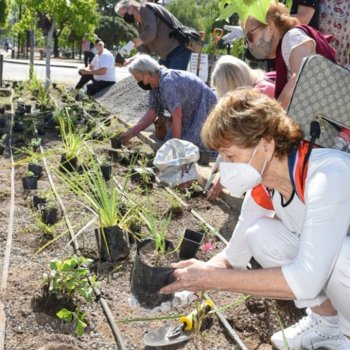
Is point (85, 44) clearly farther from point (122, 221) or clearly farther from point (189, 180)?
point (122, 221)

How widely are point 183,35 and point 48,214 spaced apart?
292 cm

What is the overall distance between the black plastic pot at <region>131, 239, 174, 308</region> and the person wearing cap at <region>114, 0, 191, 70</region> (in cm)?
370

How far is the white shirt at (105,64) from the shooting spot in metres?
9.05

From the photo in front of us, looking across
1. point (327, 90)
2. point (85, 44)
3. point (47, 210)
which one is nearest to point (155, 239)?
point (327, 90)

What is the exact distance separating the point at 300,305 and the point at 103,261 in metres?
1.20

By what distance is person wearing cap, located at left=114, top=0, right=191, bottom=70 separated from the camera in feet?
17.1

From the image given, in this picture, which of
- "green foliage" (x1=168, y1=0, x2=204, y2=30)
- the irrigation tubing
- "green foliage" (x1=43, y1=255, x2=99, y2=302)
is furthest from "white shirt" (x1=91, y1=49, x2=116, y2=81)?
"green foliage" (x1=168, y1=0, x2=204, y2=30)

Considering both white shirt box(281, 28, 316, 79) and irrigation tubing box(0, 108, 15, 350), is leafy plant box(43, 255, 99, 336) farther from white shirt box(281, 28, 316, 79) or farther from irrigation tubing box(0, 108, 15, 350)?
white shirt box(281, 28, 316, 79)

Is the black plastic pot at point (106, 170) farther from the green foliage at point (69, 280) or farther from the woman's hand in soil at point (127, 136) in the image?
the green foliage at point (69, 280)

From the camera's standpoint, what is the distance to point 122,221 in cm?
273

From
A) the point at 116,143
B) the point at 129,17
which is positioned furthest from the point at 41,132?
the point at 129,17

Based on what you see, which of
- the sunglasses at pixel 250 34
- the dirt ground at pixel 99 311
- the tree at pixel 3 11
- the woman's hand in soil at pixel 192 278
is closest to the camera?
the woman's hand in soil at pixel 192 278

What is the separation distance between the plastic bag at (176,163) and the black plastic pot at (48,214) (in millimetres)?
967

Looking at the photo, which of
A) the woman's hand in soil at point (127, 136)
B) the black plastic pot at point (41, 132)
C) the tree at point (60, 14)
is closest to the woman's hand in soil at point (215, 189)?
the woman's hand in soil at point (127, 136)
